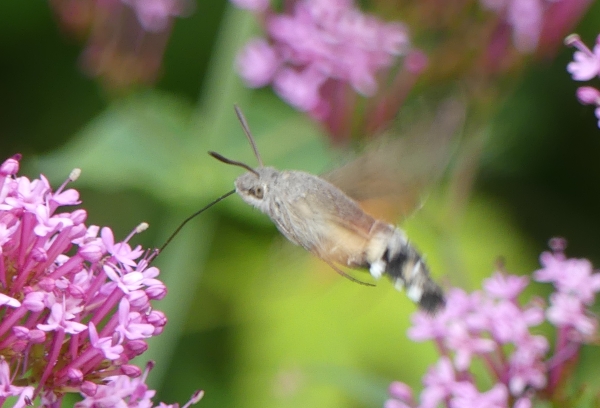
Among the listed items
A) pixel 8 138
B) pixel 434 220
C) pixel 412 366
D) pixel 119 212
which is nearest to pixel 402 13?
pixel 434 220

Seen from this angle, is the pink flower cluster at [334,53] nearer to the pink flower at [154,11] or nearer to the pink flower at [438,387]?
the pink flower at [154,11]

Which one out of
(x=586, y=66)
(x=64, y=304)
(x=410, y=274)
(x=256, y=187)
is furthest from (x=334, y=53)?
(x=64, y=304)

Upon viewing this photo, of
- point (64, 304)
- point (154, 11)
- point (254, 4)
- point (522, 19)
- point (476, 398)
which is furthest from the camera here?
point (154, 11)

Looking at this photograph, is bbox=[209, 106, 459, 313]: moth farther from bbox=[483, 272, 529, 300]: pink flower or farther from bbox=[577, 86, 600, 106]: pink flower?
bbox=[577, 86, 600, 106]: pink flower

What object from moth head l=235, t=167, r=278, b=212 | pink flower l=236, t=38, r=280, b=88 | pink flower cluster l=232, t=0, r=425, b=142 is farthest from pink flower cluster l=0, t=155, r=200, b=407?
pink flower l=236, t=38, r=280, b=88

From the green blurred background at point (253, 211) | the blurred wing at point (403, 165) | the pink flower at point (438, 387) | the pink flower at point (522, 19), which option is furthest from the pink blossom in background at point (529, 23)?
the pink flower at point (438, 387)

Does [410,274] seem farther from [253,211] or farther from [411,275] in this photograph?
[253,211]
